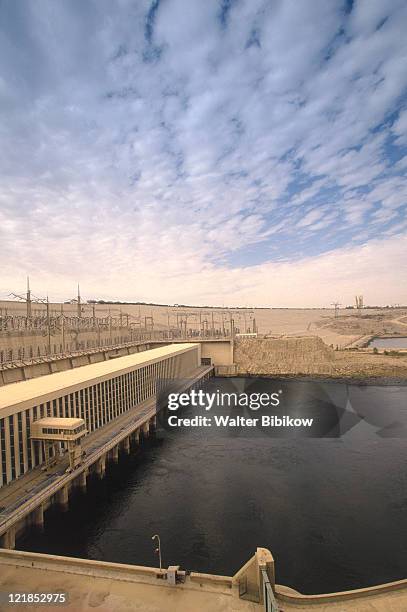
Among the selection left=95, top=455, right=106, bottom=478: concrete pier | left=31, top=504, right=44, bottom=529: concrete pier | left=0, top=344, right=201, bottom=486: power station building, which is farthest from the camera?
left=95, top=455, right=106, bottom=478: concrete pier

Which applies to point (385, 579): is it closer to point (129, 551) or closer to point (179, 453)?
point (129, 551)

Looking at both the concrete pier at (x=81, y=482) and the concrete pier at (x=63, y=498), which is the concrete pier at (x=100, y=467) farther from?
the concrete pier at (x=63, y=498)

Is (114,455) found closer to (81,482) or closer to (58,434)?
(81,482)

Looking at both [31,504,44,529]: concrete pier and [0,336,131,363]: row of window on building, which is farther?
[0,336,131,363]: row of window on building

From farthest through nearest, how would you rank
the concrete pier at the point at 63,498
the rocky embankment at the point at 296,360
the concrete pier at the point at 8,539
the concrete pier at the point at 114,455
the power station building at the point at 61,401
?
the rocky embankment at the point at 296,360 < the concrete pier at the point at 114,455 < the concrete pier at the point at 63,498 < the power station building at the point at 61,401 < the concrete pier at the point at 8,539

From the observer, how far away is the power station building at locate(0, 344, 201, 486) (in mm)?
16172

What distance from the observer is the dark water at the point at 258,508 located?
1411 cm

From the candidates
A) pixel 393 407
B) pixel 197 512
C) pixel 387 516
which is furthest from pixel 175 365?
pixel 387 516

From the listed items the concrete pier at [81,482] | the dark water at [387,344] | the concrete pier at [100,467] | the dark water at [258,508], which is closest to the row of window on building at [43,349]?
the concrete pier at [100,467]

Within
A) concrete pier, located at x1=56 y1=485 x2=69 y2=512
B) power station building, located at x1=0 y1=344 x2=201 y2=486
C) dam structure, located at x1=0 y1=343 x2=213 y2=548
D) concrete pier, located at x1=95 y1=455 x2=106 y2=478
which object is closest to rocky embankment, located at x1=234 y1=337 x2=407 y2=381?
power station building, located at x1=0 y1=344 x2=201 y2=486

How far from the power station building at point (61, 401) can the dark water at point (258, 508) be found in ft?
9.29

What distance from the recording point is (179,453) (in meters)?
25.5

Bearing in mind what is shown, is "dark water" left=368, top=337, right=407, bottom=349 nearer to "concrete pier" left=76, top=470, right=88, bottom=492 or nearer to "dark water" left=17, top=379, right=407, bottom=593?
"dark water" left=17, top=379, right=407, bottom=593

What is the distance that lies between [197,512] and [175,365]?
24513 millimetres
